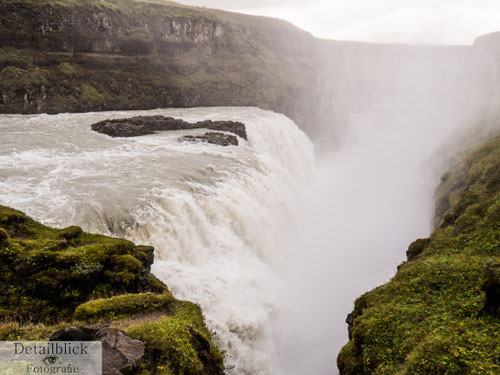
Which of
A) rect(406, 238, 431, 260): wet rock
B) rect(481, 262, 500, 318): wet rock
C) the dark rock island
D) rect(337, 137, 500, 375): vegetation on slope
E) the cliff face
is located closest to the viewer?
rect(337, 137, 500, 375): vegetation on slope

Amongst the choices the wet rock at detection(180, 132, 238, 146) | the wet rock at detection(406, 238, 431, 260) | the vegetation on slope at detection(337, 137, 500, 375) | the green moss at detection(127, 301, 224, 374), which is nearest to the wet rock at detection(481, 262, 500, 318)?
the vegetation on slope at detection(337, 137, 500, 375)

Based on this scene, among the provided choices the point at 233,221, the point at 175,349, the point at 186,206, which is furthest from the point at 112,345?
the point at 233,221

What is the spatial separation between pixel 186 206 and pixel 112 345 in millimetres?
12786

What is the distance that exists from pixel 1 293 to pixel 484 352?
12995 mm

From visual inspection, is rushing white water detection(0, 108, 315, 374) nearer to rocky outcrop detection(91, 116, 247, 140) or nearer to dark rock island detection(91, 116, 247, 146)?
dark rock island detection(91, 116, 247, 146)

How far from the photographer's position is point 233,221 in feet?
71.4

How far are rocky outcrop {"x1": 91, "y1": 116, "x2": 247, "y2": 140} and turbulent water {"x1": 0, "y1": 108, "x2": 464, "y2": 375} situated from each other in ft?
5.39

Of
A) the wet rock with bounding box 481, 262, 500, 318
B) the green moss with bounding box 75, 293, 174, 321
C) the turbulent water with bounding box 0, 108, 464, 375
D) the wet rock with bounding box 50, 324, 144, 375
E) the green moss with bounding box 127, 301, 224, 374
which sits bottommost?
the turbulent water with bounding box 0, 108, 464, 375

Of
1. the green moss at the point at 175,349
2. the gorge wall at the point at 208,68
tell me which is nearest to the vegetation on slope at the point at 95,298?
the green moss at the point at 175,349

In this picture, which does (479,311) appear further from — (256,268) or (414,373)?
(256,268)

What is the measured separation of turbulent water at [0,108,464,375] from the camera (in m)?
15.9

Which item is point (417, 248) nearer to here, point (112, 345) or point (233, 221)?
point (233, 221)

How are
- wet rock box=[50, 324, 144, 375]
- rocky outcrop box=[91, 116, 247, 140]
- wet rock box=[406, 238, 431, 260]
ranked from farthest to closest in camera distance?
rocky outcrop box=[91, 116, 247, 140], wet rock box=[406, 238, 431, 260], wet rock box=[50, 324, 144, 375]

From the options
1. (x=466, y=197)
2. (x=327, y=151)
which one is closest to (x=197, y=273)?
(x=466, y=197)
